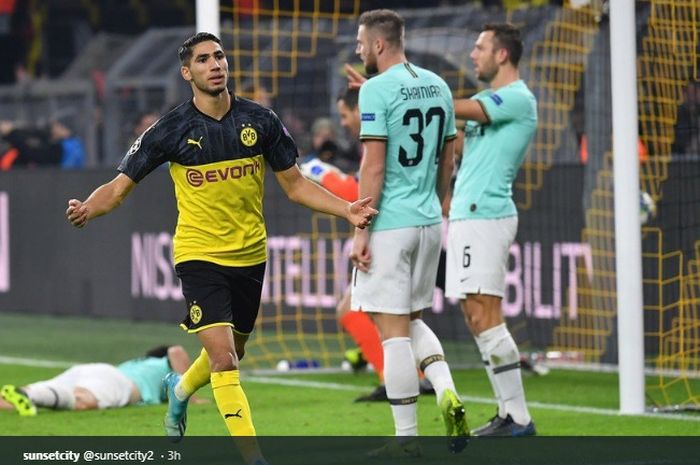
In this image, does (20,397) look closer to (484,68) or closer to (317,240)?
(484,68)

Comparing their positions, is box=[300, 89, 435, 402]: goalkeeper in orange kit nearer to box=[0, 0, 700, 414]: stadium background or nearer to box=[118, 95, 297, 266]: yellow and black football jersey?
box=[0, 0, 700, 414]: stadium background

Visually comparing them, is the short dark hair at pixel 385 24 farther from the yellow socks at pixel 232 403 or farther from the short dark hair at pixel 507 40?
the yellow socks at pixel 232 403

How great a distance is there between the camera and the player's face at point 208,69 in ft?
25.7

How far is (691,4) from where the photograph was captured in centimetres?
1140

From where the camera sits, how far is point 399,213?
332 inches

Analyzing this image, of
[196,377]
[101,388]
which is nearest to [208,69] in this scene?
[196,377]

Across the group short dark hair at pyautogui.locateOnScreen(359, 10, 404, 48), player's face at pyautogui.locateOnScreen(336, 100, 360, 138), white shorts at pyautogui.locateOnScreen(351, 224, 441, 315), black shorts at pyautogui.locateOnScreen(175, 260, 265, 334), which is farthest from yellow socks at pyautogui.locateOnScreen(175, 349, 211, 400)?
player's face at pyautogui.locateOnScreen(336, 100, 360, 138)

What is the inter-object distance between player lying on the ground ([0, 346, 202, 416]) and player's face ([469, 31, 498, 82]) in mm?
2787

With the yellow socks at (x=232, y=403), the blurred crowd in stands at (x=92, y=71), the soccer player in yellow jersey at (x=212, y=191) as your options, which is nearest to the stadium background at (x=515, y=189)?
the blurred crowd in stands at (x=92, y=71)

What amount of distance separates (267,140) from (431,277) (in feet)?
4.11

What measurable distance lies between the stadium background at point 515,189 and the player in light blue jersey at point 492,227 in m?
1.99

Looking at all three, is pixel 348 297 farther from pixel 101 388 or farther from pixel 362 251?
pixel 362 251

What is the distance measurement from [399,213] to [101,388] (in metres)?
3.17
